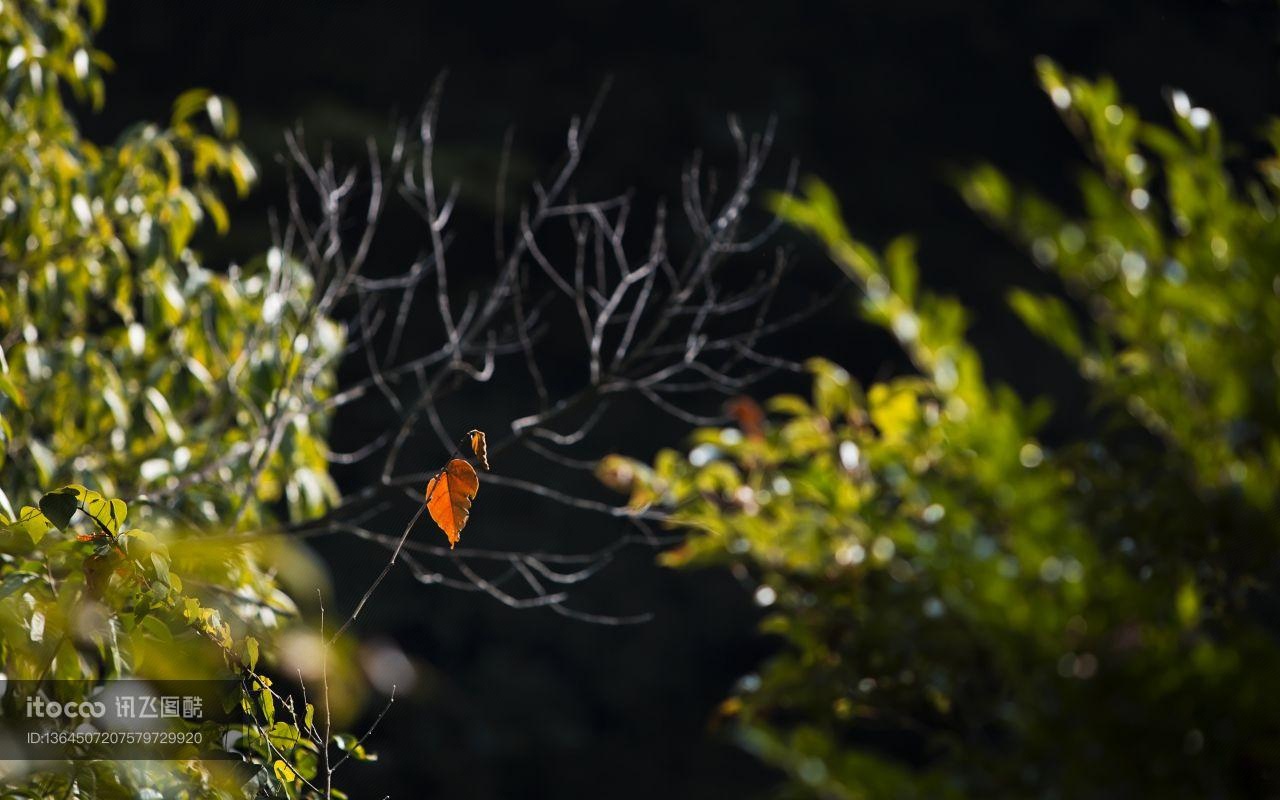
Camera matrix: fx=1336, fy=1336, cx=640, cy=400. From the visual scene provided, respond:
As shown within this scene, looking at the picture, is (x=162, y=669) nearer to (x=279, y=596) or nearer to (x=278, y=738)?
(x=278, y=738)

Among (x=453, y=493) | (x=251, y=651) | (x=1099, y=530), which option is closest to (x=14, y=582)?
(x=251, y=651)

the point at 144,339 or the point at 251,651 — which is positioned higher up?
the point at 251,651

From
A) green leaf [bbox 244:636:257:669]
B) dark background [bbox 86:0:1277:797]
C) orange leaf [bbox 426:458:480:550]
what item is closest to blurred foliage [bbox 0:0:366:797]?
orange leaf [bbox 426:458:480:550]

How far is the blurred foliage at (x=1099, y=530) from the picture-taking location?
85cm

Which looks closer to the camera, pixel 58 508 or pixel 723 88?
pixel 58 508

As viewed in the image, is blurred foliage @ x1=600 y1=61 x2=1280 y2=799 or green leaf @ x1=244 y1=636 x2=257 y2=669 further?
green leaf @ x1=244 y1=636 x2=257 y2=669

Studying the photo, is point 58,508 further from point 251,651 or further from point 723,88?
point 723,88

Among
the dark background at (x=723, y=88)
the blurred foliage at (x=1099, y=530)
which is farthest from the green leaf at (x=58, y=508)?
the dark background at (x=723, y=88)

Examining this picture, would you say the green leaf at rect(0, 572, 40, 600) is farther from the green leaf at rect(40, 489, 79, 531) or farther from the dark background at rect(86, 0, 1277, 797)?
the dark background at rect(86, 0, 1277, 797)

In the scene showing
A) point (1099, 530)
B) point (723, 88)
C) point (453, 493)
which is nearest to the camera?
point (1099, 530)

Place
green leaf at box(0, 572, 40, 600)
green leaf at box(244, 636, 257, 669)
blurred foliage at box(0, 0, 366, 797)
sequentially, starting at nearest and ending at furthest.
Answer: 1. green leaf at box(0, 572, 40, 600)
2. green leaf at box(244, 636, 257, 669)
3. blurred foliage at box(0, 0, 366, 797)

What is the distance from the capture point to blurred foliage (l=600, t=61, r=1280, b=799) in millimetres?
851

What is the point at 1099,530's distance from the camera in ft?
3.39

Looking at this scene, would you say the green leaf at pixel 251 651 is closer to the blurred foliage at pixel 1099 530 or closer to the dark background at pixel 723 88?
the blurred foliage at pixel 1099 530
